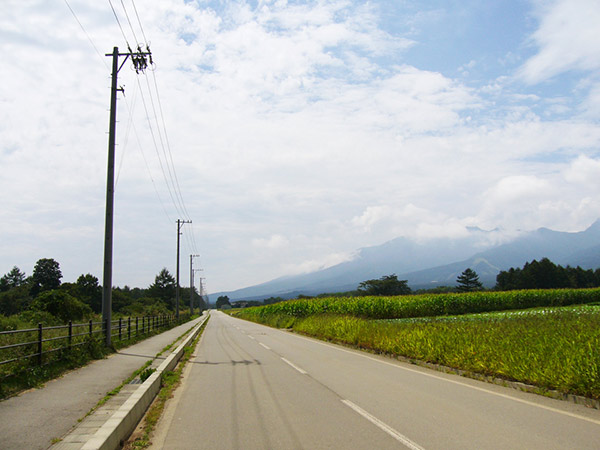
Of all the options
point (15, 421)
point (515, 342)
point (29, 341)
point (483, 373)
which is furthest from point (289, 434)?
point (29, 341)

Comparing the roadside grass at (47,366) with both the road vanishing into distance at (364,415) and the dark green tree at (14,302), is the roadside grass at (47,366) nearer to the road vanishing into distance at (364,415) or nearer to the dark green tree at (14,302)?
the road vanishing into distance at (364,415)

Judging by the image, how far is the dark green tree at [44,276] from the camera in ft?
279

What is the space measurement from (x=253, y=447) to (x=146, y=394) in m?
3.14

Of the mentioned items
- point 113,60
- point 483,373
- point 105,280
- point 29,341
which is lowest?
point 483,373

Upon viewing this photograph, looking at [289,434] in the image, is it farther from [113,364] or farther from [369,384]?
[113,364]

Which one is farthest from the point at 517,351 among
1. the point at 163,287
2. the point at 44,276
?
the point at 163,287

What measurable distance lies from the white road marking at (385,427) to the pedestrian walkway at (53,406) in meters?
4.04

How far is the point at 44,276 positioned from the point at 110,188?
269 feet

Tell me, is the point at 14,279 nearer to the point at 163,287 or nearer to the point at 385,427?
the point at 163,287

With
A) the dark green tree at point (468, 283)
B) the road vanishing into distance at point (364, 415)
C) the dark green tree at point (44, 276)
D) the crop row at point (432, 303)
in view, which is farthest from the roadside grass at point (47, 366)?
the dark green tree at point (468, 283)

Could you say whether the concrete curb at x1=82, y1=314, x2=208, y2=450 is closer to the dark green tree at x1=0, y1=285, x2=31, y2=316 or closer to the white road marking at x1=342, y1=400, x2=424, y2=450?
the white road marking at x1=342, y1=400, x2=424, y2=450

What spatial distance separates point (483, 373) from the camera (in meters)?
9.88

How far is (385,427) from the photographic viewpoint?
580 centimetres

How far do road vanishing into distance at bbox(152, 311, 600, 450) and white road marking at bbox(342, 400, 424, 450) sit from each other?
0.01 m
